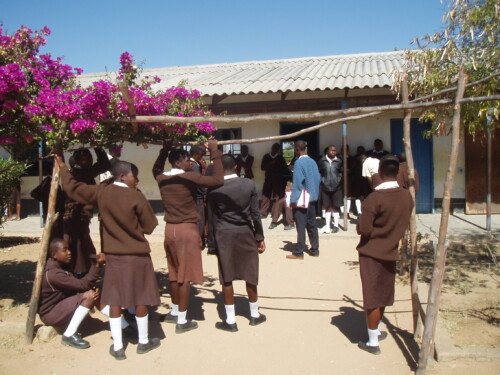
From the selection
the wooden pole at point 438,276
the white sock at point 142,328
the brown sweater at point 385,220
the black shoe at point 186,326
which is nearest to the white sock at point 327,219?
the black shoe at point 186,326

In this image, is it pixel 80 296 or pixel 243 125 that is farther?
pixel 243 125

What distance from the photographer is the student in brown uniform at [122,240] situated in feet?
13.4

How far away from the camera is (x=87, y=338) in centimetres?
466

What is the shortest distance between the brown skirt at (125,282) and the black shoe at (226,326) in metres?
0.97

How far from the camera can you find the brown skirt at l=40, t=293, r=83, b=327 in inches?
177

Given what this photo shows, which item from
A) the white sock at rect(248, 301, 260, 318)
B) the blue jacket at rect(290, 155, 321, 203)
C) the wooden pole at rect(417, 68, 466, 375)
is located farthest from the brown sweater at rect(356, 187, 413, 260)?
the blue jacket at rect(290, 155, 321, 203)

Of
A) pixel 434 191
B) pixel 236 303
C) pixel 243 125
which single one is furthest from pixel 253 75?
pixel 236 303

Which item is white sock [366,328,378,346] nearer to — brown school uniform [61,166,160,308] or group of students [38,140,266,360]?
group of students [38,140,266,360]

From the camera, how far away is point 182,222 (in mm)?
4695

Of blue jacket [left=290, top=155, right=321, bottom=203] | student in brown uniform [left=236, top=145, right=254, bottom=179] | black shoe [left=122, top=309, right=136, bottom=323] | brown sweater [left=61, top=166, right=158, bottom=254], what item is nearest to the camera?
brown sweater [left=61, top=166, right=158, bottom=254]

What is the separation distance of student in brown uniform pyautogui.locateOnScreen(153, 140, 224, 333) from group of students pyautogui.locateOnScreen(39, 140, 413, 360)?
0.01 m

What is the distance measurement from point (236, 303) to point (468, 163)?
7.59 meters

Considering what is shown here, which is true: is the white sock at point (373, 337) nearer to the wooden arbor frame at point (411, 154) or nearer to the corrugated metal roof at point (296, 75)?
the wooden arbor frame at point (411, 154)

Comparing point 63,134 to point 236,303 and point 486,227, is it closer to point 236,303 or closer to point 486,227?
point 236,303
